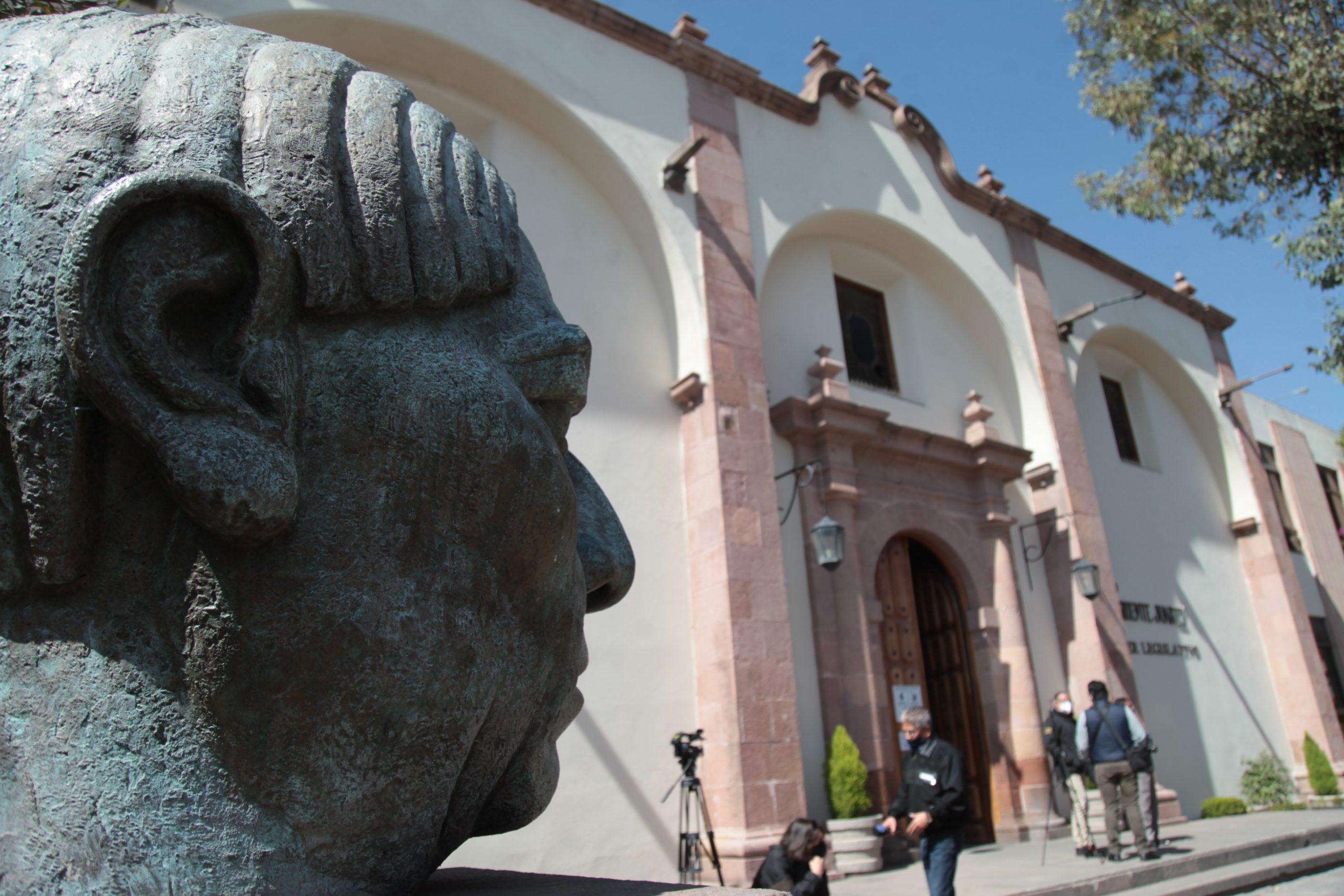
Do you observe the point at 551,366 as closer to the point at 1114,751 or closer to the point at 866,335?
the point at 1114,751

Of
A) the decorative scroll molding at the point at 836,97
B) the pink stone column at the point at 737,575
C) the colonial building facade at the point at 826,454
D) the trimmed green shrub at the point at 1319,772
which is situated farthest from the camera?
the trimmed green shrub at the point at 1319,772

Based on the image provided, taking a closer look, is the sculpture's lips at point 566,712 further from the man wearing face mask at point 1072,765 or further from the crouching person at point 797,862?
the man wearing face mask at point 1072,765

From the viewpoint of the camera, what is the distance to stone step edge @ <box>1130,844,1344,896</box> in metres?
6.85

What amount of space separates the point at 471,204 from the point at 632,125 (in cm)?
829

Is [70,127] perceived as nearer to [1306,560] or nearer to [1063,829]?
[1063,829]

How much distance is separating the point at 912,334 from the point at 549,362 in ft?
36.2

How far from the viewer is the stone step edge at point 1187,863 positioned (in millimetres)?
6551

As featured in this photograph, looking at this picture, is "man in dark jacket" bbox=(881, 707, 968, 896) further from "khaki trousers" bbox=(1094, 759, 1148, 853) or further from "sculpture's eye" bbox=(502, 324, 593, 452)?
"sculpture's eye" bbox=(502, 324, 593, 452)

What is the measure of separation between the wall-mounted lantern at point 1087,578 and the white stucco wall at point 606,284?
5158 mm

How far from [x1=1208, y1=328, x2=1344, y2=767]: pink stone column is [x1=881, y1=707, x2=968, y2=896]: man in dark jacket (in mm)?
11697

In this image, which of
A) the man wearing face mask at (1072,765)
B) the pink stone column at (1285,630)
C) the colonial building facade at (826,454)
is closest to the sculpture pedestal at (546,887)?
the colonial building facade at (826,454)

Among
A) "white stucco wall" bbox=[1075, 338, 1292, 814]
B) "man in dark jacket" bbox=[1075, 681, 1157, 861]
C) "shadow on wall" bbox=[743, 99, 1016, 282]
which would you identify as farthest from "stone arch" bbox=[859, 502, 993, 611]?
"shadow on wall" bbox=[743, 99, 1016, 282]

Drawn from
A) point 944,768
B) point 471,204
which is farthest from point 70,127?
point 944,768

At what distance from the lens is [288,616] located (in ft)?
2.97
